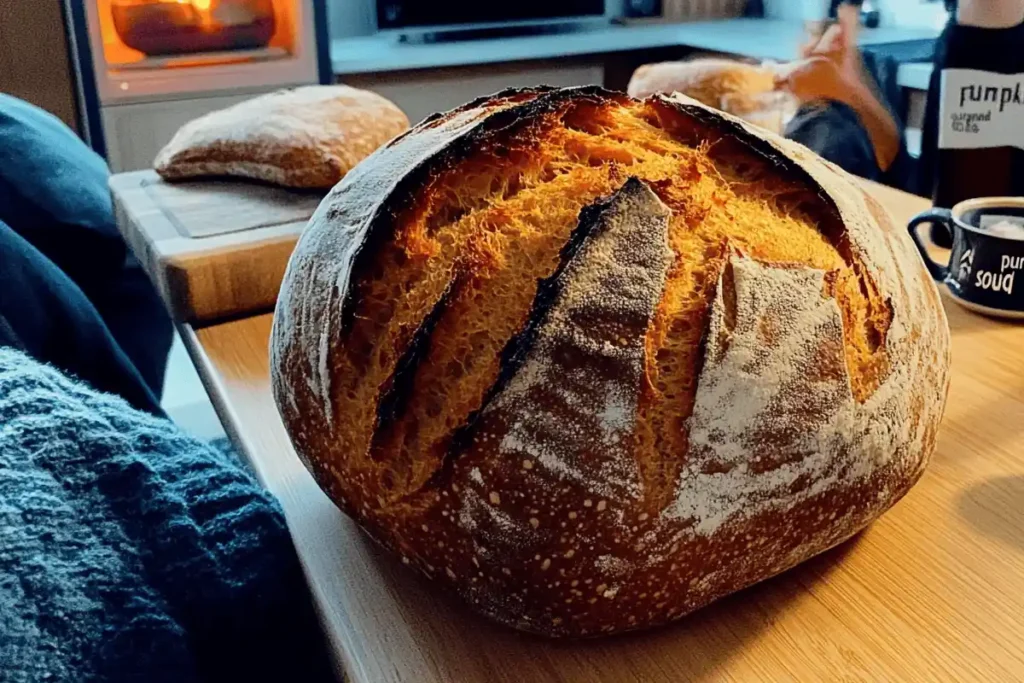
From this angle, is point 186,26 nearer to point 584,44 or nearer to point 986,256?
point 584,44

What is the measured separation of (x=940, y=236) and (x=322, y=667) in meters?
0.76

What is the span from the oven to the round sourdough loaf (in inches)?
84.8

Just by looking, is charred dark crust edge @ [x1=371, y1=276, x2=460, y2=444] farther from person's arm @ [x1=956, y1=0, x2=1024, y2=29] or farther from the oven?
the oven

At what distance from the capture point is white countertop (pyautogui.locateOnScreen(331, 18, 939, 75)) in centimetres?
279

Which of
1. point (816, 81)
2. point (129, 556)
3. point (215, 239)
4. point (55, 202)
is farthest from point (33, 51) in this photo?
point (129, 556)

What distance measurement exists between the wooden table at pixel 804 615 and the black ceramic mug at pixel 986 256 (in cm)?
21

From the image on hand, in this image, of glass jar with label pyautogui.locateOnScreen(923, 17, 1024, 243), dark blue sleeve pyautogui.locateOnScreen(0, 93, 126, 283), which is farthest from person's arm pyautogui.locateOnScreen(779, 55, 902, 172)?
dark blue sleeve pyautogui.locateOnScreen(0, 93, 126, 283)

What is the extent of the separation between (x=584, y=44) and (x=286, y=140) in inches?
91.0

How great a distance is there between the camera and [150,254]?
92 centimetres

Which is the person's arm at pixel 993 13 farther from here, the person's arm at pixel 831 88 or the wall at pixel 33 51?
the wall at pixel 33 51

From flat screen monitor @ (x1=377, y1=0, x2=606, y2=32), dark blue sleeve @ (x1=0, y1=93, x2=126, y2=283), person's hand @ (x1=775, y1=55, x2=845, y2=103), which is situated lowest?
dark blue sleeve @ (x1=0, y1=93, x2=126, y2=283)

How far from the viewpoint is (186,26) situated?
8.20 ft

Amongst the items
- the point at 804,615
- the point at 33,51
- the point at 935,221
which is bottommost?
the point at 804,615

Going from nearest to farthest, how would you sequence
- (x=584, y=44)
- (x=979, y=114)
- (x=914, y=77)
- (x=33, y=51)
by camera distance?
(x=979, y=114) < (x=914, y=77) < (x=33, y=51) < (x=584, y=44)
